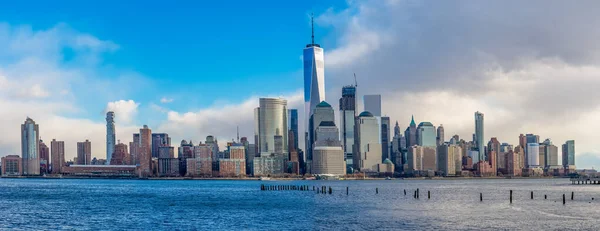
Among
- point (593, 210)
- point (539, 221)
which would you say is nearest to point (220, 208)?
point (539, 221)

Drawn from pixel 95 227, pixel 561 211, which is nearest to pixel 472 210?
pixel 561 211

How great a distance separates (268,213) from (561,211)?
4194cm

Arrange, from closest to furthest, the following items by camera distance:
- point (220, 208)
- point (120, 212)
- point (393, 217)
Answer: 1. point (393, 217)
2. point (120, 212)
3. point (220, 208)

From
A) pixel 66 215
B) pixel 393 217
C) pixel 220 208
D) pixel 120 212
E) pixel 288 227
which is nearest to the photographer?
pixel 288 227

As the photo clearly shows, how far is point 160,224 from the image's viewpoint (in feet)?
266

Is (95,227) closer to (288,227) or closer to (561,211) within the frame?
(288,227)

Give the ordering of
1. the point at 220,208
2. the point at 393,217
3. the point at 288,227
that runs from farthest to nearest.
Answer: the point at 220,208 < the point at 393,217 < the point at 288,227

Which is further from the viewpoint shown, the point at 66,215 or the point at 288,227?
the point at 66,215

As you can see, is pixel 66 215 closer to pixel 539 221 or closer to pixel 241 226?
pixel 241 226

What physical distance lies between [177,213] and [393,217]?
3178 cm

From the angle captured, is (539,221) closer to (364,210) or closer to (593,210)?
(593,210)

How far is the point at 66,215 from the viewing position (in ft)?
306

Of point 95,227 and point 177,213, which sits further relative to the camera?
point 177,213

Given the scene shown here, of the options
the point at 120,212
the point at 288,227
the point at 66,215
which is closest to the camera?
the point at 288,227
